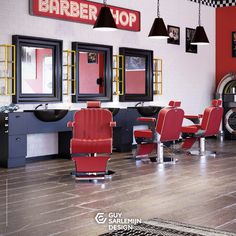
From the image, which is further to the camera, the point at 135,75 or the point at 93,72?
the point at 135,75

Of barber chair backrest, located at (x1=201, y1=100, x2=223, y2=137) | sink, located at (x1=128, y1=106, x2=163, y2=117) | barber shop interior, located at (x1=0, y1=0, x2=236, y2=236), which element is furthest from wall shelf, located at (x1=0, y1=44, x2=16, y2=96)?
barber chair backrest, located at (x1=201, y1=100, x2=223, y2=137)

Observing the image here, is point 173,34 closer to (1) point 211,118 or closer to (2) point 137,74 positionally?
(2) point 137,74

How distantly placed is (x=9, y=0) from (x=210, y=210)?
15.3 ft

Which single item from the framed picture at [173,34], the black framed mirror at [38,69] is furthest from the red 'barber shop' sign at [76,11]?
the framed picture at [173,34]

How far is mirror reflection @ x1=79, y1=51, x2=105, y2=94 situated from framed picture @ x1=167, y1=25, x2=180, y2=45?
221 cm

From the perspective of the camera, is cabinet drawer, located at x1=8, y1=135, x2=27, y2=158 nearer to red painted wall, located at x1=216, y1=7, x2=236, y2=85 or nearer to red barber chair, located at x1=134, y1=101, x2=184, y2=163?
red barber chair, located at x1=134, y1=101, x2=184, y2=163

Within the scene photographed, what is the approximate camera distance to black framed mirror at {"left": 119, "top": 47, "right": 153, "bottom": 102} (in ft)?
30.9

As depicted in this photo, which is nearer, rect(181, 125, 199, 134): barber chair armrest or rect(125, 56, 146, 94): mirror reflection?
rect(181, 125, 199, 134): barber chair armrest

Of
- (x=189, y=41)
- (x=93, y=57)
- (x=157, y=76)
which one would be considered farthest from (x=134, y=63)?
(x=189, y=41)

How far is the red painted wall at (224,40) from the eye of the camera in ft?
38.0

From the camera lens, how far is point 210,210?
14.2 ft

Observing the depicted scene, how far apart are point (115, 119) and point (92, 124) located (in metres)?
2.22

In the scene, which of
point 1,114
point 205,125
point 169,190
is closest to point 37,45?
point 1,114

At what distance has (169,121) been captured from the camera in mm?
7246
